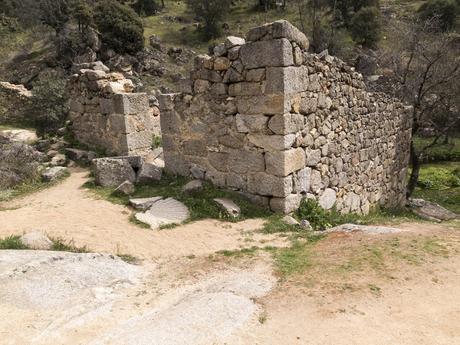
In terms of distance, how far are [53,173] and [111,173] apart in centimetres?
168

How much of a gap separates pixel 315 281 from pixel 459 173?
17.8m

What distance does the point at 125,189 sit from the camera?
7.76 meters

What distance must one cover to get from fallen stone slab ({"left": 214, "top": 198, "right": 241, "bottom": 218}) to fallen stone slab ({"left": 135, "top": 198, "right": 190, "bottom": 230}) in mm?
566

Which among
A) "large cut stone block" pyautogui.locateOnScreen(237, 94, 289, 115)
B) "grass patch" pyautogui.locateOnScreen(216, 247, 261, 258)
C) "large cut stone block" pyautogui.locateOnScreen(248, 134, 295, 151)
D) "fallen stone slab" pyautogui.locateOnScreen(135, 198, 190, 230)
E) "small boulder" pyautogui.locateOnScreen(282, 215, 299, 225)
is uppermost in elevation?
"large cut stone block" pyautogui.locateOnScreen(237, 94, 289, 115)

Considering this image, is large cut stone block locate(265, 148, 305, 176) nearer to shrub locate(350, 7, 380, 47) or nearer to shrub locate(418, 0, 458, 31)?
shrub locate(350, 7, 380, 47)

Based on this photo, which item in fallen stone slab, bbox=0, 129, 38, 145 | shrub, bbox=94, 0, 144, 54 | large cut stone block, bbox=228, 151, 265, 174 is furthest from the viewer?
shrub, bbox=94, 0, 144, 54

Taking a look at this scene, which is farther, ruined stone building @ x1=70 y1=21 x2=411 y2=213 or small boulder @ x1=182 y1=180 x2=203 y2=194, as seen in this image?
small boulder @ x1=182 y1=180 x2=203 y2=194

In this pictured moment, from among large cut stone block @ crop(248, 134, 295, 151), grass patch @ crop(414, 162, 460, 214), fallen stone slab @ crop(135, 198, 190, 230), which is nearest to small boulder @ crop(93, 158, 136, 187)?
fallen stone slab @ crop(135, 198, 190, 230)

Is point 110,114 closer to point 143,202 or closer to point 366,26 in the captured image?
point 143,202

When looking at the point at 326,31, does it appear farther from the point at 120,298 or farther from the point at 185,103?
the point at 120,298

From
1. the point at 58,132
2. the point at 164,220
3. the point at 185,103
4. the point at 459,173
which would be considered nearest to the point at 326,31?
the point at 459,173

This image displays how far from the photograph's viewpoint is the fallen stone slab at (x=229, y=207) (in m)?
6.68

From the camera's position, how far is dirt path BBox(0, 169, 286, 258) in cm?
556

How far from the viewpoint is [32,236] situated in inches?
207
